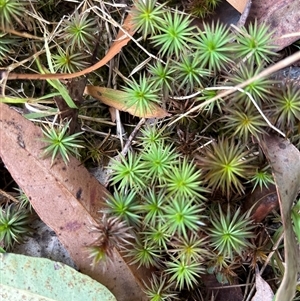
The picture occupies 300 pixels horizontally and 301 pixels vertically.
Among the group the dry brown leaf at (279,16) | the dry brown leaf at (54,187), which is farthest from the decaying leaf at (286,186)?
the dry brown leaf at (54,187)

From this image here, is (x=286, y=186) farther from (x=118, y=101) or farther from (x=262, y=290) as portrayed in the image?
(x=118, y=101)

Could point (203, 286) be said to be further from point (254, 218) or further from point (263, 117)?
point (263, 117)

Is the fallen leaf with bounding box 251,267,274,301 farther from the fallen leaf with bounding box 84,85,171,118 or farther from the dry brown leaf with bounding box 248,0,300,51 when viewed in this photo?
the dry brown leaf with bounding box 248,0,300,51

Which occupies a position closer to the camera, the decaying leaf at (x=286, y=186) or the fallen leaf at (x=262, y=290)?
the decaying leaf at (x=286, y=186)

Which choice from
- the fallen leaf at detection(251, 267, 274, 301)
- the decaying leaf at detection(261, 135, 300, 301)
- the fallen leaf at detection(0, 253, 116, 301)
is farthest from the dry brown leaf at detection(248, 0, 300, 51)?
the fallen leaf at detection(0, 253, 116, 301)

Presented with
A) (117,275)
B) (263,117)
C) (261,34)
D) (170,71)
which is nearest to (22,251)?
(117,275)

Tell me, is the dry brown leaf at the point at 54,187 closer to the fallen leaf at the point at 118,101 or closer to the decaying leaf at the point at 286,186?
the fallen leaf at the point at 118,101

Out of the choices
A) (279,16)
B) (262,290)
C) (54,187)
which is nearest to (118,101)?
(54,187)

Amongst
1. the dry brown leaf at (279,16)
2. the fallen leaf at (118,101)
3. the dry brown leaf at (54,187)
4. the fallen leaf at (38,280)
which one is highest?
the dry brown leaf at (279,16)
